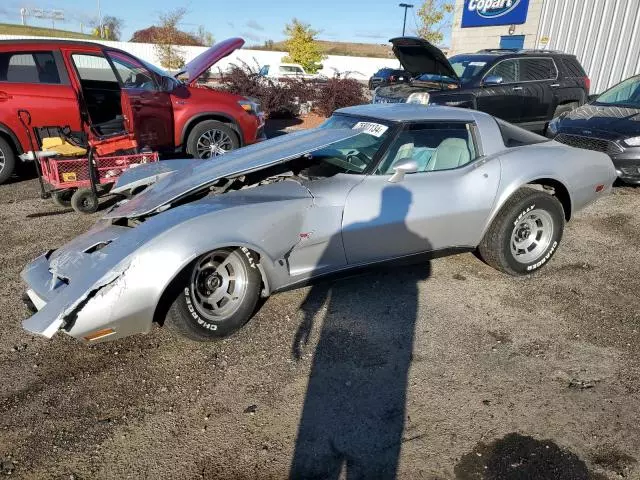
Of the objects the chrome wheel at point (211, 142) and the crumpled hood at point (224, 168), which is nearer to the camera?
the crumpled hood at point (224, 168)

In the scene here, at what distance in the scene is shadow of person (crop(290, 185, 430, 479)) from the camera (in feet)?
7.68

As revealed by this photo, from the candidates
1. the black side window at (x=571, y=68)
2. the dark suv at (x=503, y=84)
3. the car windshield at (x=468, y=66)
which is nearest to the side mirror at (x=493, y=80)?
the dark suv at (x=503, y=84)

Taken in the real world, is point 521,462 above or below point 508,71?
below

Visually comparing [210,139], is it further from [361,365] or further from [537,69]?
[537,69]

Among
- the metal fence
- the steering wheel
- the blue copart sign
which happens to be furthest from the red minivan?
the blue copart sign

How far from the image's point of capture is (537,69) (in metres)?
9.24

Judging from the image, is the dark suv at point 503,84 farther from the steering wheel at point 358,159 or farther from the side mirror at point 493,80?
the steering wheel at point 358,159

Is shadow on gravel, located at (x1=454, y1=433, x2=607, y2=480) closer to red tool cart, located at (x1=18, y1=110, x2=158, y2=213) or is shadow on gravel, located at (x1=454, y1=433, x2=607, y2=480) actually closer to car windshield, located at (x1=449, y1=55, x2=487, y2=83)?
red tool cart, located at (x1=18, y1=110, x2=158, y2=213)

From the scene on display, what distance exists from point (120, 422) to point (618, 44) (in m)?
15.1

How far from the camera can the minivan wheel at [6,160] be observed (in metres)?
6.56

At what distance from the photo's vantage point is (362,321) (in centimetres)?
351

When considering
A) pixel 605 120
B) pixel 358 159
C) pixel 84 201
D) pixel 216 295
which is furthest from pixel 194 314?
pixel 605 120

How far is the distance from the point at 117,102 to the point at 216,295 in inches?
234

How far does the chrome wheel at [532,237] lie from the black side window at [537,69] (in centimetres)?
593
